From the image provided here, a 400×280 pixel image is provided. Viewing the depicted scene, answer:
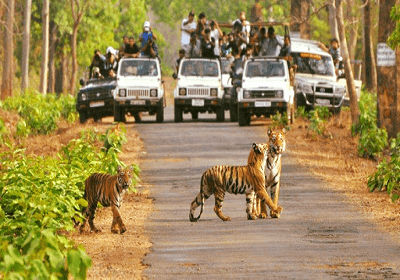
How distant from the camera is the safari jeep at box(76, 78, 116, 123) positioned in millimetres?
36406

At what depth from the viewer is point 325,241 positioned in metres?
14.0

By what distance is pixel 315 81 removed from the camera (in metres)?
37.8

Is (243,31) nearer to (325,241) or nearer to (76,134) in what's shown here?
(76,134)

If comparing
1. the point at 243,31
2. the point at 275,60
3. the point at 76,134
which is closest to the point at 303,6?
the point at 243,31

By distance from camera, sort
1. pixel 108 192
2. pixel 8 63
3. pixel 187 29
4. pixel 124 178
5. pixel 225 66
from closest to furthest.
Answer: pixel 124 178
pixel 108 192
pixel 187 29
pixel 225 66
pixel 8 63

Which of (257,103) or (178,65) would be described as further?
(178,65)

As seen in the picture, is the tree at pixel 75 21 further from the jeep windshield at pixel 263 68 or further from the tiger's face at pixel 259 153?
the tiger's face at pixel 259 153

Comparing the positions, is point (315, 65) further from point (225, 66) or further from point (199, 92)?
point (199, 92)

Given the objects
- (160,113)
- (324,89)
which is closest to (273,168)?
(160,113)

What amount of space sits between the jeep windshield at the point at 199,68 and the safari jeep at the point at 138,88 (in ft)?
2.71

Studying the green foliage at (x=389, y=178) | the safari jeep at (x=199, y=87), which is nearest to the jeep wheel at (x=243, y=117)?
the safari jeep at (x=199, y=87)

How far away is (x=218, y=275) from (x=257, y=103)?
75.0 feet

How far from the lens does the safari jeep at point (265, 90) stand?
3419cm

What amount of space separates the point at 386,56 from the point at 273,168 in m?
10.5
